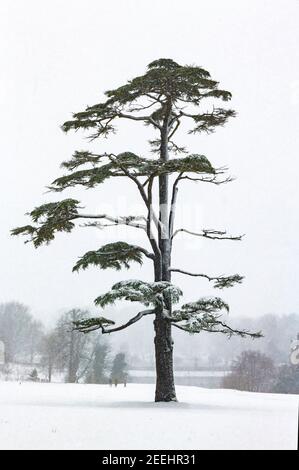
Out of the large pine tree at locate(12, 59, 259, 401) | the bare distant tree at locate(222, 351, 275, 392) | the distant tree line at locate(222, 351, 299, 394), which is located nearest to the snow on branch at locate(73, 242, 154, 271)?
the large pine tree at locate(12, 59, 259, 401)

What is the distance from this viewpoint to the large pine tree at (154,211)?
1175 centimetres

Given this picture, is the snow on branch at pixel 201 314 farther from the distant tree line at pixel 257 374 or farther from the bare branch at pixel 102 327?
the distant tree line at pixel 257 374

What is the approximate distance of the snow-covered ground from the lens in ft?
25.0

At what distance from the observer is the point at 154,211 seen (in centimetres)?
1309

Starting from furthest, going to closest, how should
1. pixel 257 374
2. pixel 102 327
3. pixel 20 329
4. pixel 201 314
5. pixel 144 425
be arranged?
pixel 20 329 → pixel 257 374 → pixel 201 314 → pixel 102 327 → pixel 144 425

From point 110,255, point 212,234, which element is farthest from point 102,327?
point 212,234

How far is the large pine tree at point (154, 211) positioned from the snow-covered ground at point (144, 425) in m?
1.68

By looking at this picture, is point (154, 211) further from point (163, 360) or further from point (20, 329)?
point (20, 329)

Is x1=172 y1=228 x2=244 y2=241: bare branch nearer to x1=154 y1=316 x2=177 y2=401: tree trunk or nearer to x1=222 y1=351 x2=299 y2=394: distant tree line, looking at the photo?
x1=154 y1=316 x2=177 y2=401: tree trunk

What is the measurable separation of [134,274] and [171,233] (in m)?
25.8

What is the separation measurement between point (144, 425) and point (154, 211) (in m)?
5.65

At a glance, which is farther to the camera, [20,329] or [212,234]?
[20,329]

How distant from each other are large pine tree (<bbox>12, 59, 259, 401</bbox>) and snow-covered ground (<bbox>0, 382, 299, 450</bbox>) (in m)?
1.68
